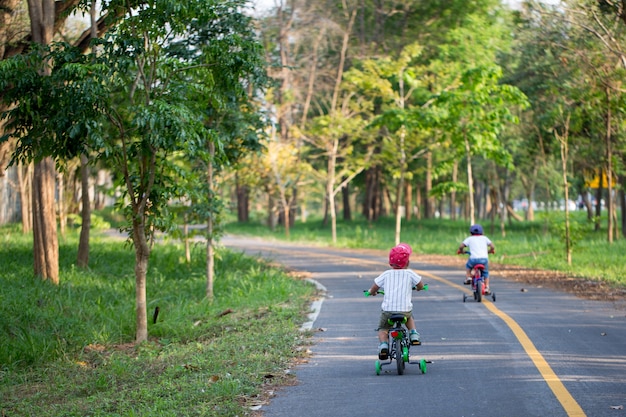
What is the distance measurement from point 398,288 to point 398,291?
4 centimetres

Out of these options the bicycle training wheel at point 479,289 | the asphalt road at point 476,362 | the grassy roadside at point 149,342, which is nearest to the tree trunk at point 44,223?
the grassy roadside at point 149,342

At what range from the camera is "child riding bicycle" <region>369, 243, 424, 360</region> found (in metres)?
9.12

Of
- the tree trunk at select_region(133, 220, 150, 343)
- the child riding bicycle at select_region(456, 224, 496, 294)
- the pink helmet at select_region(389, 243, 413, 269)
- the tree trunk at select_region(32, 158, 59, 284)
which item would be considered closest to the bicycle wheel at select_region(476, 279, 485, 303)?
the child riding bicycle at select_region(456, 224, 496, 294)

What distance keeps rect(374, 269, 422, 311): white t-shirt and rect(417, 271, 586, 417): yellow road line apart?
160 centimetres

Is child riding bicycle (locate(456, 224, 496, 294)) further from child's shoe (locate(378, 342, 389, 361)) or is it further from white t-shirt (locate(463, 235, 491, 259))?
child's shoe (locate(378, 342, 389, 361))

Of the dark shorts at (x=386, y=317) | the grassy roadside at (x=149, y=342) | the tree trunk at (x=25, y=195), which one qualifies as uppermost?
the tree trunk at (x=25, y=195)

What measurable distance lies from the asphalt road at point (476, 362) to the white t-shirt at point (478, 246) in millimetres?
886

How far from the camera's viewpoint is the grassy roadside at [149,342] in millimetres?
8531

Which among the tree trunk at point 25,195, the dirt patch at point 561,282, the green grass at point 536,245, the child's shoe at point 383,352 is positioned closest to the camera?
the child's shoe at point 383,352

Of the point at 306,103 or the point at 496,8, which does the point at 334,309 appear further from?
the point at 496,8

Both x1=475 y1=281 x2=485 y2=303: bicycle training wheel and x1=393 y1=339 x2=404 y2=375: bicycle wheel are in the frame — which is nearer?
x1=393 y1=339 x2=404 y2=375: bicycle wheel

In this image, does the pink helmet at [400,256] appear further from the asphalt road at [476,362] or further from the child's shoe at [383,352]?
the asphalt road at [476,362]

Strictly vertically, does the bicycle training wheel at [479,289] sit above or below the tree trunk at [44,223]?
below

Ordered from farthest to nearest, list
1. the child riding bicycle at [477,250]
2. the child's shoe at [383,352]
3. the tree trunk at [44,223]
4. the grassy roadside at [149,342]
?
1. the tree trunk at [44,223]
2. the child riding bicycle at [477,250]
3. the child's shoe at [383,352]
4. the grassy roadside at [149,342]
